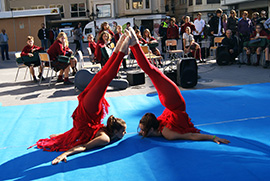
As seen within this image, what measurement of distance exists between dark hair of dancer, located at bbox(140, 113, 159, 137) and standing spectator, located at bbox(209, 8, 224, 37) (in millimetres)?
8976

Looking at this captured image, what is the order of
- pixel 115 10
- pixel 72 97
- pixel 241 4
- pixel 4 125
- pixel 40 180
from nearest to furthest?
pixel 40 180 < pixel 4 125 < pixel 72 97 < pixel 241 4 < pixel 115 10

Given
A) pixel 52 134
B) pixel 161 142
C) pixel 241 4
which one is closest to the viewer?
pixel 161 142

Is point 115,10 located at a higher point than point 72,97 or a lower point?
higher

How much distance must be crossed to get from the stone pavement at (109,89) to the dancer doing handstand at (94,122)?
2919mm

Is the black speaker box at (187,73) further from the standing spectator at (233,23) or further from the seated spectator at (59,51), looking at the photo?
the standing spectator at (233,23)

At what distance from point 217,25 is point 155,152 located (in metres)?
9.63

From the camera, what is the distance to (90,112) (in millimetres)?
3572

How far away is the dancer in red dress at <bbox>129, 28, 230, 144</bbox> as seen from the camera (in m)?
3.55

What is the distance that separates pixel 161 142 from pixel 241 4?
1723cm

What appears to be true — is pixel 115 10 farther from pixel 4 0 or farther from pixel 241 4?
pixel 241 4

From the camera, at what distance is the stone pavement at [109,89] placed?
6.72 metres

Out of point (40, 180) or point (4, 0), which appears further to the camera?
point (4, 0)

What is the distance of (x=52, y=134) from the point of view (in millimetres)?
4145

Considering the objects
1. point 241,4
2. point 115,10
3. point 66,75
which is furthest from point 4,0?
point 66,75
